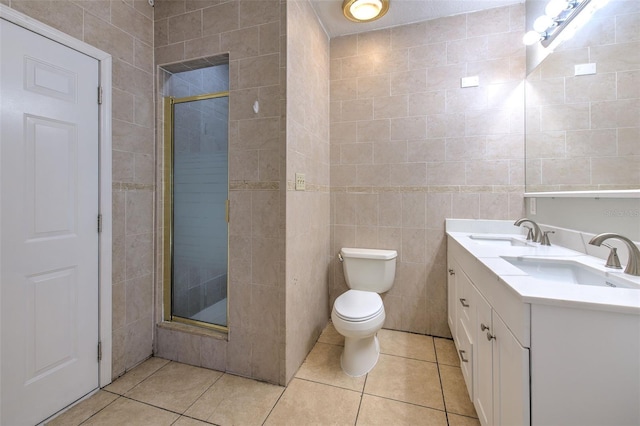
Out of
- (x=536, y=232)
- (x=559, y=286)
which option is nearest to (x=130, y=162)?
(x=559, y=286)

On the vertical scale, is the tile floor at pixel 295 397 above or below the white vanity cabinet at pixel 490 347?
below

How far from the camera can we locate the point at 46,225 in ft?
4.48

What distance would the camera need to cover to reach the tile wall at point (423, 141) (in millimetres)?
2041

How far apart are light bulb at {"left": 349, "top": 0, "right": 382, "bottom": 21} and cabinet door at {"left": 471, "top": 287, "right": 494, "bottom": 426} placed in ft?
6.67

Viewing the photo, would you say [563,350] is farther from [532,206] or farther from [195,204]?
[195,204]

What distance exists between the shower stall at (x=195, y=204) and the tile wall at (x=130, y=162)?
12cm

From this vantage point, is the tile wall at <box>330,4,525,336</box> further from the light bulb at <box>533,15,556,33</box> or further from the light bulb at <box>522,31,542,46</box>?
the light bulb at <box>533,15,556,33</box>

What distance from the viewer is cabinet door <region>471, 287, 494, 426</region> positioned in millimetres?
1077

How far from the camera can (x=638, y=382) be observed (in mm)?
675

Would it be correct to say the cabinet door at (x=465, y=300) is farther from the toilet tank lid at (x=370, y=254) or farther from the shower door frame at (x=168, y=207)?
the shower door frame at (x=168, y=207)

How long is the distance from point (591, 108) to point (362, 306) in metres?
1.66

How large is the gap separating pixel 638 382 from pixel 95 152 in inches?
95.8

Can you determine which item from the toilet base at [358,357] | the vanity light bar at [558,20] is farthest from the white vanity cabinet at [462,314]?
the vanity light bar at [558,20]

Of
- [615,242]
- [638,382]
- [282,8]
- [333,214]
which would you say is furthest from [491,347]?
[282,8]
